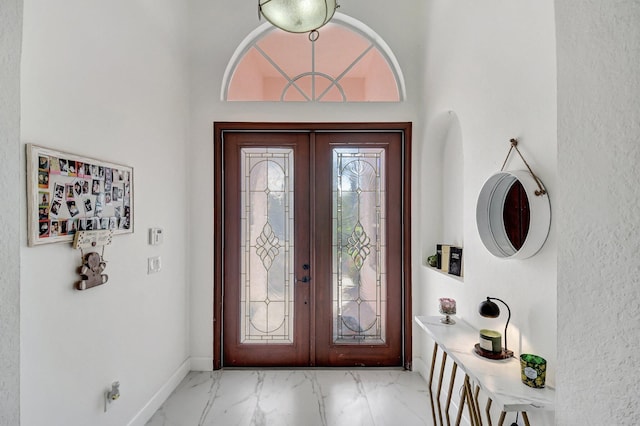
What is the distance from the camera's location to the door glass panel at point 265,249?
9.41 feet

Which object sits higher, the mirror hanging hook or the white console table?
the mirror hanging hook

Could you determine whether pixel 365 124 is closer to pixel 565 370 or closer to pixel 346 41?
pixel 346 41

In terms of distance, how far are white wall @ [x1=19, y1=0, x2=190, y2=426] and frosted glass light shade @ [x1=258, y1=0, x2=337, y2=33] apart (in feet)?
3.04

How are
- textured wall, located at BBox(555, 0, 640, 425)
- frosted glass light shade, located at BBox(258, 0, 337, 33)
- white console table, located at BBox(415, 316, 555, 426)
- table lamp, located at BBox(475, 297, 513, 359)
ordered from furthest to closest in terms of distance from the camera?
frosted glass light shade, located at BBox(258, 0, 337, 33) < table lamp, located at BBox(475, 297, 513, 359) < white console table, located at BBox(415, 316, 555, 426) < textured wall, located at BBox(555, 0, 640, 425)

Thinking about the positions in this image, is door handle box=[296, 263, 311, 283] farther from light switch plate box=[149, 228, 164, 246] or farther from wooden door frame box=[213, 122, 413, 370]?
light switch plate box=[149, 228, 164, 246]

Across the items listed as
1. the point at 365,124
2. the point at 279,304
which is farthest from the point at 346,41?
the point at 279,304

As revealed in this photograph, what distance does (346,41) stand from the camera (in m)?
2.87

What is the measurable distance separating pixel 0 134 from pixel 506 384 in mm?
1747

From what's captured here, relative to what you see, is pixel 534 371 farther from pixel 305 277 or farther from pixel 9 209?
pixel 305 277

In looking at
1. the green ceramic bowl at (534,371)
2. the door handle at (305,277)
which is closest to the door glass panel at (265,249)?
the door handle at (305,277)

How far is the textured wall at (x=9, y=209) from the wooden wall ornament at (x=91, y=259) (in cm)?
88

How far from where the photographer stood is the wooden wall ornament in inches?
59.2

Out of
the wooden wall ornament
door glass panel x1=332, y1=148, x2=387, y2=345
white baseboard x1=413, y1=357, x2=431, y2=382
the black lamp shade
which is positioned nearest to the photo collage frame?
the wooden wall ornament

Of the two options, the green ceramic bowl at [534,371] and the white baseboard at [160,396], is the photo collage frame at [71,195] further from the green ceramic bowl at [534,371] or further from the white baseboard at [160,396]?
the green ceramic bowl at [534,371]
